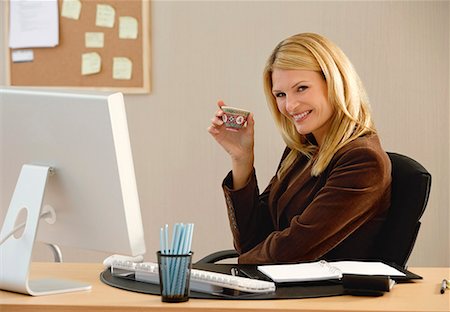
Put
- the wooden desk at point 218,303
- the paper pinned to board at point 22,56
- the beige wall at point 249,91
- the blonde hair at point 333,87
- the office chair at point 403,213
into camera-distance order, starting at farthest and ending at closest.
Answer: the paper pinned to board at point 22,56 < the beige wall at point 249,91 < the blonde hair at point 333,87 < the office chair at point 403,213 < the wooden desk at point 218,303

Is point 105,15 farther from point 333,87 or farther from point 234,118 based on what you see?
point 333,87

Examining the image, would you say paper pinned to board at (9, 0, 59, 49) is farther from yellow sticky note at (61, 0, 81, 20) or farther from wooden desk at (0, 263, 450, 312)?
wooden desk at (0, 263, 450, 312)

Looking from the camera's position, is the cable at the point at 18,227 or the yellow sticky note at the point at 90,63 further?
the yellow sticky note at the point at 90,63

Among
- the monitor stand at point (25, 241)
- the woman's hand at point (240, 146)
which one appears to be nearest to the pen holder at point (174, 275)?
the monitor stand at point (25, 241)

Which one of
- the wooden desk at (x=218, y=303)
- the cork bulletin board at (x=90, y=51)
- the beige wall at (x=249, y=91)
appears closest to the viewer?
the wooden desk at (x=218, y=303)

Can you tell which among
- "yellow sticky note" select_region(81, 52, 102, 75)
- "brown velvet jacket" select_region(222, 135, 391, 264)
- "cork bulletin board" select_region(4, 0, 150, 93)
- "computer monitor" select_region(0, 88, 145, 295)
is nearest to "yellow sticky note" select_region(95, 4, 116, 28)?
"cork bulletin board" select_region(4, 0, 150, 93)

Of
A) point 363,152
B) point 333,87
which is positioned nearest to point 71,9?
point 333,87

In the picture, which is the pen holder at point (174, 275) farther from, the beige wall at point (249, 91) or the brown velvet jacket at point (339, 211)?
the beige wall at point (249, 91)

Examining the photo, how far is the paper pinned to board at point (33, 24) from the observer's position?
3.85m

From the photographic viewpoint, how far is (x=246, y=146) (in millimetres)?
2764

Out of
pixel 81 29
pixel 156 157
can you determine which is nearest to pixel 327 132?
pixel 156 157

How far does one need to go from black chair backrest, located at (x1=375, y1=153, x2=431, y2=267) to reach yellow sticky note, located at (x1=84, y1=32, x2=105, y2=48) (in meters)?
1.92

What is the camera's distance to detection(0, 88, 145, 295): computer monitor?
171cm

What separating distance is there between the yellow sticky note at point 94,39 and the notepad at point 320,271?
6.95 ft
